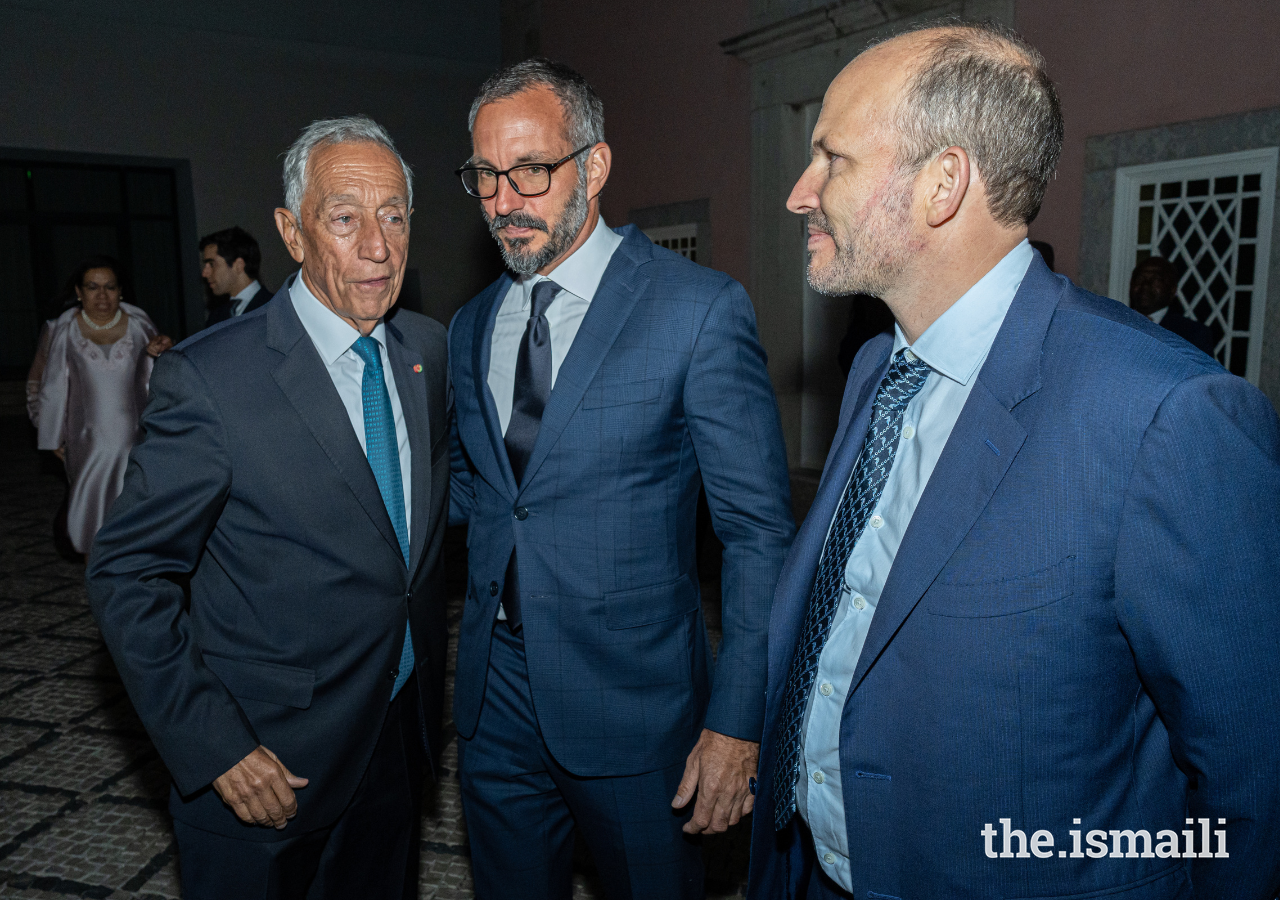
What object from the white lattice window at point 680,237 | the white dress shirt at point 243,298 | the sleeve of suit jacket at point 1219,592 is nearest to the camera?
the sleeve of suit jacket at point 1219,592

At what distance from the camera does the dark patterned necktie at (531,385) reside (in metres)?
1.77

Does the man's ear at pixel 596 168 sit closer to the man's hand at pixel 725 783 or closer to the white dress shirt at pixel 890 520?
the white dress shirt at pixel 890 520

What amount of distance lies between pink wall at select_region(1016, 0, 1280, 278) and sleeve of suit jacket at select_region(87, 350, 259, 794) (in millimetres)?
5539

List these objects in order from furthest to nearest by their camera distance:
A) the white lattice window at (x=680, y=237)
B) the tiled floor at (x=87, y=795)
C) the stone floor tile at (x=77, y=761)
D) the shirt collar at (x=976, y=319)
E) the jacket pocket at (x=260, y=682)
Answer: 1. the white lattice window at (x=680, y=237)
2. the stone floor tile at (x=77, y=761)
3. the tiled floor at (x=87, y=795)
4. the jacket pocket at (x=260, y=682)
5. the shirt collar at (x=976, y=319)

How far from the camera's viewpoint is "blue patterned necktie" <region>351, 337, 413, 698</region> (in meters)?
1.77

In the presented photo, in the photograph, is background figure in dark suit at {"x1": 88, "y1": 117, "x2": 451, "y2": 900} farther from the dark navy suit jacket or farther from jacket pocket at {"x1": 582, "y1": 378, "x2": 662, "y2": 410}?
jacket pocket at {"x1": 582, "y1": 378, "x2": 662, "y2": 410}

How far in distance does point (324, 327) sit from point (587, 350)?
0.53 metres

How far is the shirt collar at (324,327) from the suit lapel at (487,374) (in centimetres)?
26

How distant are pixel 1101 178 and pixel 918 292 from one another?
526 cm

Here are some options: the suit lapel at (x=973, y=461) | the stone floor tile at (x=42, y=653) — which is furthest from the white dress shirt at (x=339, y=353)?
the stone floor tile at (x=42, y=653)

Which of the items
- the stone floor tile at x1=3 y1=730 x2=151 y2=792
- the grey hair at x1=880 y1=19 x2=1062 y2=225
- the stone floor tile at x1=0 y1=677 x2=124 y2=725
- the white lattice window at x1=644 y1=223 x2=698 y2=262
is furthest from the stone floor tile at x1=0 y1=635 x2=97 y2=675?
the white lattice window at x1=644 y1=223 x2=698 y2=262

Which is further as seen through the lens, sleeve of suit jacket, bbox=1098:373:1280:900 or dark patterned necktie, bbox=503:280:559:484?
dark patterned necktie, bbox=503:280:559:484

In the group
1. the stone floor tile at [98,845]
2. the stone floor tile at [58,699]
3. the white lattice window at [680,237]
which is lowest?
the stone floor tile at [98,845]

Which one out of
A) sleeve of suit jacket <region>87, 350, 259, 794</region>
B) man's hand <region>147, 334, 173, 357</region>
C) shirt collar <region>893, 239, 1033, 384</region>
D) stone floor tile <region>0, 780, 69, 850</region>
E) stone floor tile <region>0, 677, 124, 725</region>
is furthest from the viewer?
man's hand <region>147, 334, 173, 357</region>
